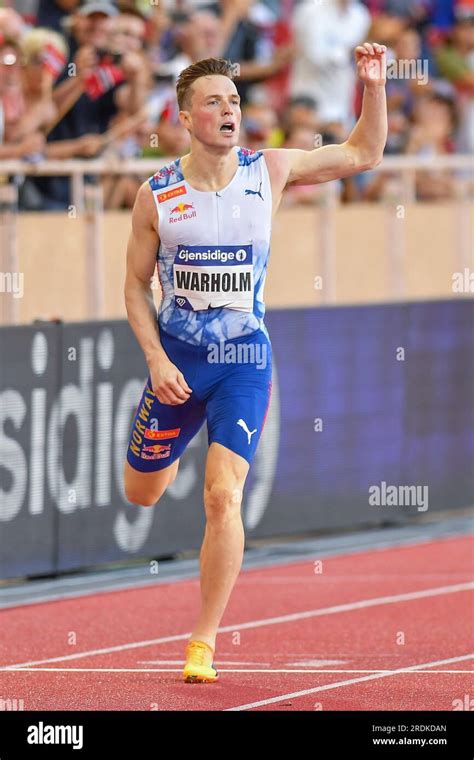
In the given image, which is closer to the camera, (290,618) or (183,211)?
(183,211)

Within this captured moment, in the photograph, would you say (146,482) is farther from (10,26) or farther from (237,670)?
(10,26)

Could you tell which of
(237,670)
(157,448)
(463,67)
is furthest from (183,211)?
(463,67)

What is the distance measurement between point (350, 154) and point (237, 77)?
6.85 metres

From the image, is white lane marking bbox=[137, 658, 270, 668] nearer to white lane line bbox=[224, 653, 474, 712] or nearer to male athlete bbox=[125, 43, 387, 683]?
white lane line bbox=[224, 653, 474, 712]

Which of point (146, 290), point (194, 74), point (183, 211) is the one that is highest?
point (194, 74)

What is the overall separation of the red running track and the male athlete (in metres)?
0.48

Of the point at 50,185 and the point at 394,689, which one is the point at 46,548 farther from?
the point at 394,689

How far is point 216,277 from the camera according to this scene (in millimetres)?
7730

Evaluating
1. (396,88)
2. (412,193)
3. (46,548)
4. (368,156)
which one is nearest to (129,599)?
(46,548)

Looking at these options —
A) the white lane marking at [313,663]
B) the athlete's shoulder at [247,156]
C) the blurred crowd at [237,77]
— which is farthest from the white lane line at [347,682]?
the blurred crowd at [237,77]

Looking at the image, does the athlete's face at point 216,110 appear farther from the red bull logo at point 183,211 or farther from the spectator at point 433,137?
the spectator at point 433,137

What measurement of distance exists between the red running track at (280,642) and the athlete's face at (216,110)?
2.44 m

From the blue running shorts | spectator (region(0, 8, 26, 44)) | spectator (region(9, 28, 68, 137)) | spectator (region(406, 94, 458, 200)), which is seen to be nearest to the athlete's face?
the blue running shorts

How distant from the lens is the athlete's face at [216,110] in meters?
7.52
